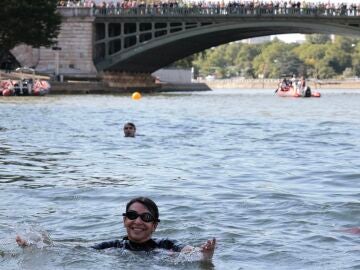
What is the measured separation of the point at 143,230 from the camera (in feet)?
36.4

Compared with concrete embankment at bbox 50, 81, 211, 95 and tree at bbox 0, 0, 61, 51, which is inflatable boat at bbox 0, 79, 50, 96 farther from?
concrete embankment at bbox 50, 81, 211, 95

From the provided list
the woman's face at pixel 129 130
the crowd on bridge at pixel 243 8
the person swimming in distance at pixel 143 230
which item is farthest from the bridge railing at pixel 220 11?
the person swimming in distance at pixel 143 230

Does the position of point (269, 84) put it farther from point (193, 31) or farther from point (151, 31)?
point (193, 31)

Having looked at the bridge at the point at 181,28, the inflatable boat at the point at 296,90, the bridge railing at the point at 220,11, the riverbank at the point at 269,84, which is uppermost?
the bridge railing at the point at 220,11

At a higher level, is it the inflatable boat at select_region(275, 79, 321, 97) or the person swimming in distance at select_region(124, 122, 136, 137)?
the person swimming in distance at select_region(124, 122, 136, 137)

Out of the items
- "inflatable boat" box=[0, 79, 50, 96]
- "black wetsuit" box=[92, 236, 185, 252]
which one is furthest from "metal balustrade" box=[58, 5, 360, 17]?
"black wetsuit" box=[92, 236, 185, 252]

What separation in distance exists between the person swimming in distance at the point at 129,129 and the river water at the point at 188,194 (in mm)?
217

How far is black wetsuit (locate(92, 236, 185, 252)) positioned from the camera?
452 inches

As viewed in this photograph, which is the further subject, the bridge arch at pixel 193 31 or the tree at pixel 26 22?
the bridge arch at pixel 193 31

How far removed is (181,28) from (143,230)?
76.4m

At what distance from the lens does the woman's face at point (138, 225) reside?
1095 cm

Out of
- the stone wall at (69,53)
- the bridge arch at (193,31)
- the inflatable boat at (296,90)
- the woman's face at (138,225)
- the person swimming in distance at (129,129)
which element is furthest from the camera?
the stone wall at (69,53)

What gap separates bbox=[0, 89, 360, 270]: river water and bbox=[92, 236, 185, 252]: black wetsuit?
0.09m

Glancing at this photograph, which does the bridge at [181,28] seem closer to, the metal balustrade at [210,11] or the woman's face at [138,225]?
the metal balustrade at [210,11]
